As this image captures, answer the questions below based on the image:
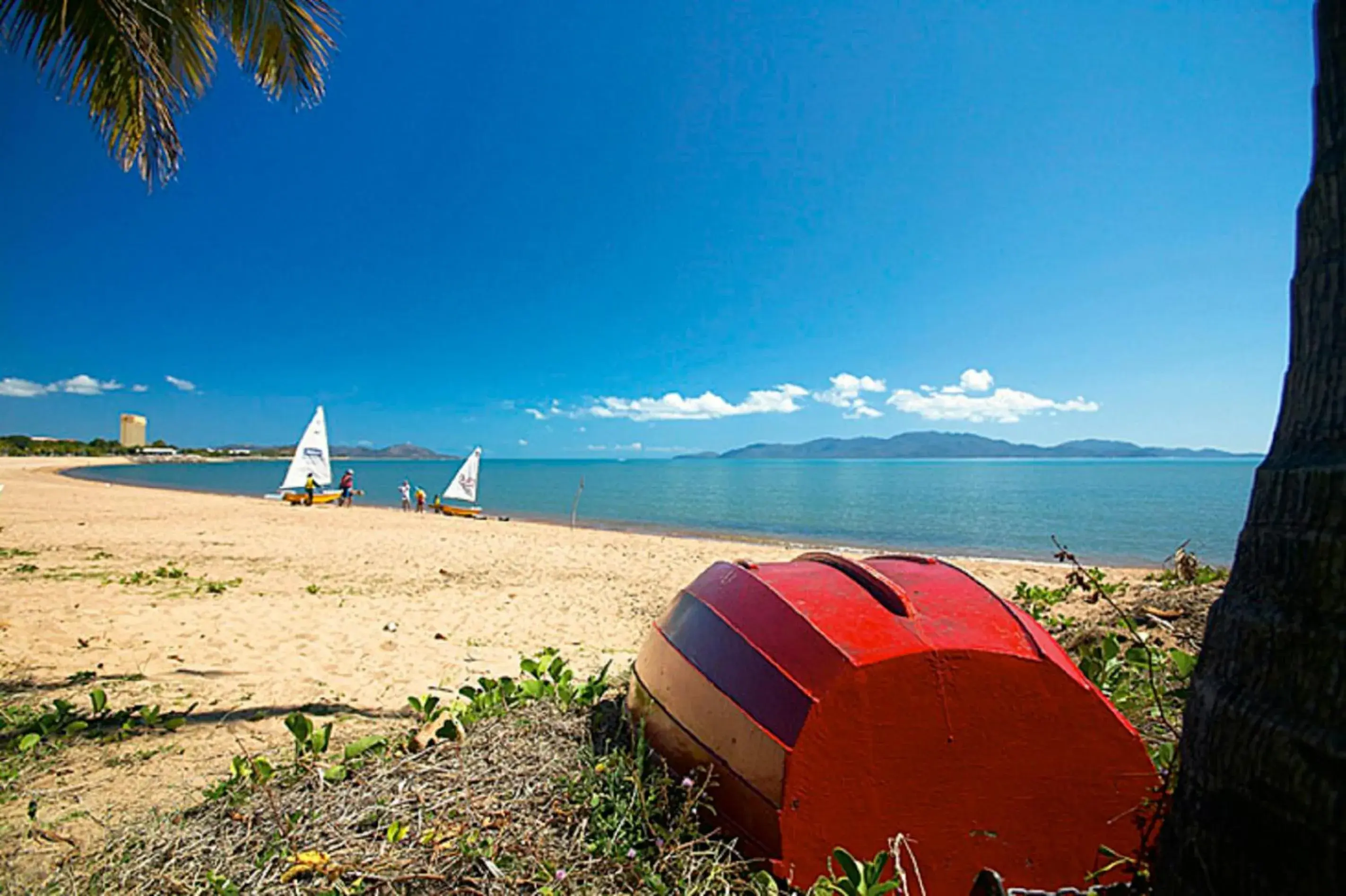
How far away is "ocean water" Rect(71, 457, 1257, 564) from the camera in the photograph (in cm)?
2444

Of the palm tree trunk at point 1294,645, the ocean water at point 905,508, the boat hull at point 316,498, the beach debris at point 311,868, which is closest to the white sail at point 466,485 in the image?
the ocean water at point 905,508

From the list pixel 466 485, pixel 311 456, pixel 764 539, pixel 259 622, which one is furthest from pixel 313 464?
pixel 259 622

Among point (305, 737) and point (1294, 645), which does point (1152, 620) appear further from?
point (305, 737)

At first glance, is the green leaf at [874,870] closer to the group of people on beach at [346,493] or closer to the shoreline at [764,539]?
the shoreline at [764,539]

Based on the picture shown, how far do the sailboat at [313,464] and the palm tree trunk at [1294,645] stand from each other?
3361 centimetres

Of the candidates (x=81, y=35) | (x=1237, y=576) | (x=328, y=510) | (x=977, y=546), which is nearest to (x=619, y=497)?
(x=328, y=510)

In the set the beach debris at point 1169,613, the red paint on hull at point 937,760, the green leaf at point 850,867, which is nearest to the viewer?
the green leaf at point 850,867

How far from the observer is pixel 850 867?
1.59m

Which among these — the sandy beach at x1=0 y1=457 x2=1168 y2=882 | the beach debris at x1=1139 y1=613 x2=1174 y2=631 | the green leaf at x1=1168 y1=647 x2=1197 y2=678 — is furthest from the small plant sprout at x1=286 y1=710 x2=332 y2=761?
the beach debris at x1=1139 y1=613 x2=1174 y2=631

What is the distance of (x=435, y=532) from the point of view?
727 inches

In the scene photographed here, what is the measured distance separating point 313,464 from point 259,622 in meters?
27.9

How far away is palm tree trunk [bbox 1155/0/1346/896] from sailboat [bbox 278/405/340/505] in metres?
33.6

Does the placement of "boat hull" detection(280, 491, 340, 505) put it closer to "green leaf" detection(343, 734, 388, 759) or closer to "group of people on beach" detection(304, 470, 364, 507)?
"group of people on beach" detection(304, 470, 364, 507)

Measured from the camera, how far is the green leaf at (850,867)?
157cm
